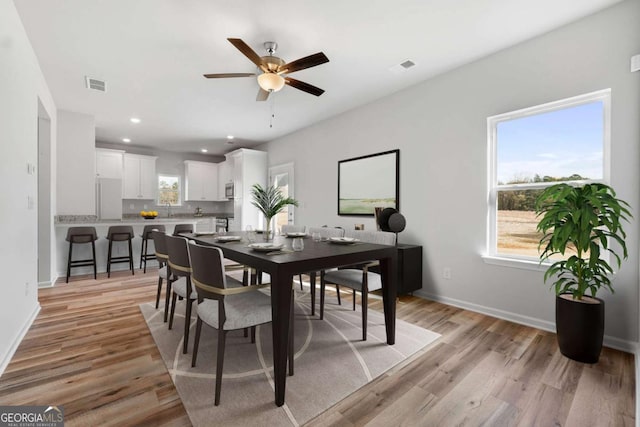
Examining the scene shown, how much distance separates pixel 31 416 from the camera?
1558mm

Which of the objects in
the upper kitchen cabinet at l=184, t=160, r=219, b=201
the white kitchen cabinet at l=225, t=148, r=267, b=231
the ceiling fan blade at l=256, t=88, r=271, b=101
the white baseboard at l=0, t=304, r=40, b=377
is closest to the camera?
the white baseboard at l=0, t=304, r=40, b=377

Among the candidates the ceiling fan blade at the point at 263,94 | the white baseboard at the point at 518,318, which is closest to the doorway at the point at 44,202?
the ceiling fan blade at the point at 263,94

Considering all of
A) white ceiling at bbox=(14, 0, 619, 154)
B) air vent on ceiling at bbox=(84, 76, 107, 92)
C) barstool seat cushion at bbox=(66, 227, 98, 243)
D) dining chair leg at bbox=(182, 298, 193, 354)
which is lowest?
dining chair leg at bbox=(182, 298, 193, 354)

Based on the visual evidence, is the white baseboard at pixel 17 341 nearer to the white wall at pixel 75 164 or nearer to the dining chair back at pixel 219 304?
the dining chair back at pixel 219 304

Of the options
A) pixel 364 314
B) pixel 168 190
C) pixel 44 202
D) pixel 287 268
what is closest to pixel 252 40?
pixel 287 268

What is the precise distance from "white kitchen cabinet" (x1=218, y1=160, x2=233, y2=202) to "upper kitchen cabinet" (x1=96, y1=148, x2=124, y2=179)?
2.27 m

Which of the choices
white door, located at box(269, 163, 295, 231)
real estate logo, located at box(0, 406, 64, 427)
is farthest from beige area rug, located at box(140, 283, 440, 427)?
white door, located at box(269, 163, 295, 231)

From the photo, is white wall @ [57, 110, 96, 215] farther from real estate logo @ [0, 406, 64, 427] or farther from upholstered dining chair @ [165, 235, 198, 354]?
real estate logo @ [0, 406, 64, 427]

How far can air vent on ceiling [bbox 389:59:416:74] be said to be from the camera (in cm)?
318

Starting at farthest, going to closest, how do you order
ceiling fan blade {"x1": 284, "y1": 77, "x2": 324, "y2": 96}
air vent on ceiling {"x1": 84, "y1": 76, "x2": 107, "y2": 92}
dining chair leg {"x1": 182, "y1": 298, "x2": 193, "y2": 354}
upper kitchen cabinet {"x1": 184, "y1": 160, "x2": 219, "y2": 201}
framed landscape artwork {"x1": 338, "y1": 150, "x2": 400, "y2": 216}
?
upper kitchen cabinet {"x1": 184, "y1": 160, "x2": 219, "y2": 201}
framed landscape artwork {"x1": 338, "y1": 150, "x2": 400, "y2": 216}
air vent on ceiling {"x1": 84, "y1": 76, "x2": 107, "y2": 92}
ceiling fan blade {"x1": 284, "y1": 77, "x2": 324, "y2": 96}
dining chair leg {"x1": 182, "y1": 298, "x2": 193, "y2": 354}

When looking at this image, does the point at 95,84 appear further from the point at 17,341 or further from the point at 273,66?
the point at 17,341

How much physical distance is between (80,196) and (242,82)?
3.51 meters

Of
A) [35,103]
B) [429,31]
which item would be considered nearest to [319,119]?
[429,31]

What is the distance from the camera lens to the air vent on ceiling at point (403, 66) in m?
3.18
